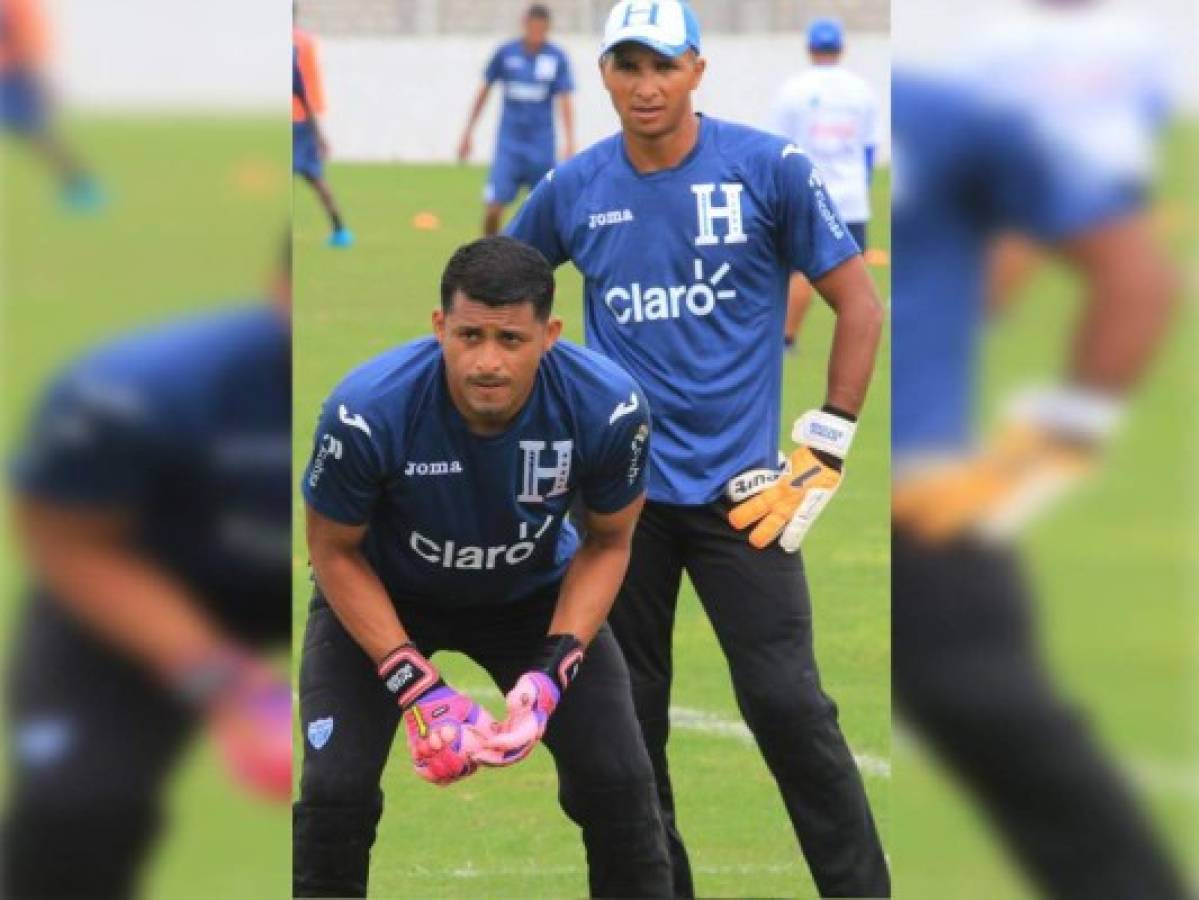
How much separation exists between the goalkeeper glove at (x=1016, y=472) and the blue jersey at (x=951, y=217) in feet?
0.09

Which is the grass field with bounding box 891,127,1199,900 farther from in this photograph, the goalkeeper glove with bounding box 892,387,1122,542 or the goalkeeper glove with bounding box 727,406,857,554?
the goalkeeper glove with bounding box 727,406,857,554

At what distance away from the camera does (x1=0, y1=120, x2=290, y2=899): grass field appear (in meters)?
1.74

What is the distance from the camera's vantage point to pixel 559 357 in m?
3.99

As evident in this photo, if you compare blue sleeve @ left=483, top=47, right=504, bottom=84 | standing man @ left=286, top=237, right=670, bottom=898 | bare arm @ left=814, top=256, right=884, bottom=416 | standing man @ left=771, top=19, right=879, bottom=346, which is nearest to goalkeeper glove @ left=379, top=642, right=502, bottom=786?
standing man @ left=286, top=237, right=670, bottom=898

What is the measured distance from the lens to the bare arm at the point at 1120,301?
5.93 feet

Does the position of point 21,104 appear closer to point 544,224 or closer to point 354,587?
point 354,587

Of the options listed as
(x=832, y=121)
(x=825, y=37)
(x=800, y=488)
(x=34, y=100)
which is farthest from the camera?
(x=832, y=121)

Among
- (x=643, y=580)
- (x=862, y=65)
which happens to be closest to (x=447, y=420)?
(x=643, y=580)

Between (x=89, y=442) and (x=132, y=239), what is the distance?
0.49 ft

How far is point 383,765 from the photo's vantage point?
4.18 m

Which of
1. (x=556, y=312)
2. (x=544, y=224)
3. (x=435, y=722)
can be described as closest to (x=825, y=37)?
(x=556, y=312)

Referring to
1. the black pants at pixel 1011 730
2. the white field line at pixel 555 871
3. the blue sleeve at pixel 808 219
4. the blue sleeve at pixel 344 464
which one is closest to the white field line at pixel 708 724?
the white field line at pixel 555 871

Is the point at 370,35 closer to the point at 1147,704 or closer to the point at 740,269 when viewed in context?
the point at 740,269

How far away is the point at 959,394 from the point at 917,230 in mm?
131
